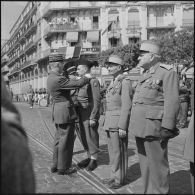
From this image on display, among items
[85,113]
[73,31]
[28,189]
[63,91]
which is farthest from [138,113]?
[73,31]

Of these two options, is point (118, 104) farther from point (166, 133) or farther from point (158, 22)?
point (158, 22)

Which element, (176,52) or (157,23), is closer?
(176,52)

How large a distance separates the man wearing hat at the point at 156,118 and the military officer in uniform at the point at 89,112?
215 cm

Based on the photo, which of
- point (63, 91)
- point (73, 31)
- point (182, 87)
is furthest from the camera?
point (73, 31)

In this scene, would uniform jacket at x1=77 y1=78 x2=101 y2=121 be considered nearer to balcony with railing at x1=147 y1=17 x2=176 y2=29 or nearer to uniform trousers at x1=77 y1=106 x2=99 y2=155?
uniform trousers at x1=77 y1=106 x2=99 y2=155

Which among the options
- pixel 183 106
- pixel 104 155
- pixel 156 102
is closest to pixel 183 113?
pixel 183 106

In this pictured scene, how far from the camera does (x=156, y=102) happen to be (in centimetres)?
447

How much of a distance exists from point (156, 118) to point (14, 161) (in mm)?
2903

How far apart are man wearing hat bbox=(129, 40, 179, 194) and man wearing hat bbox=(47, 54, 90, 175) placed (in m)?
1.65

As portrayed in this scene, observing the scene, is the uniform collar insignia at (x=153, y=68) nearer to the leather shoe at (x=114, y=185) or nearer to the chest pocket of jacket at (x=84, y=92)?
the leather shoe at (x=114, y=185)

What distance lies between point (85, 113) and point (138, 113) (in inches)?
93.8

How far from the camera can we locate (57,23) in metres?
54.8

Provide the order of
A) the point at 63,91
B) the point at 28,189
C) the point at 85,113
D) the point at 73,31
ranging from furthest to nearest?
the point at 73,31 → the point at 85,113 → the point at 63,91 → the point at 28,189

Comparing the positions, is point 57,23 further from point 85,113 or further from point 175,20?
point 85,113
